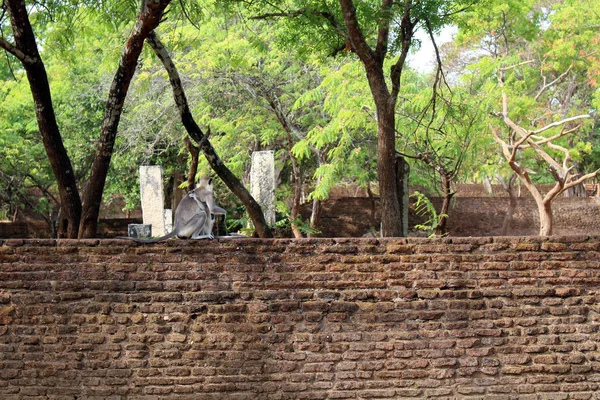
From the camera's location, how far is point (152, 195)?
52.3 feet

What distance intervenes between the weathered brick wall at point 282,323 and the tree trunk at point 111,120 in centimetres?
125

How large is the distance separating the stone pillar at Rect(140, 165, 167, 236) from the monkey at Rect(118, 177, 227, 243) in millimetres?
9095

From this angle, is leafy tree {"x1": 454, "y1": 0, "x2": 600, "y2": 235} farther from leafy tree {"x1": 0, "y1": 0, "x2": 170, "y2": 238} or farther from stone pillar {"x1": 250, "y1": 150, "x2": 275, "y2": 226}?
leafy tree {"x1": 0, "y1": 0, "x2": 170, "y2": 238}

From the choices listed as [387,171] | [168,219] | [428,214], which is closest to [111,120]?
[387,171]

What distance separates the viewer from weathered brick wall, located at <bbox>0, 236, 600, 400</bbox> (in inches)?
238

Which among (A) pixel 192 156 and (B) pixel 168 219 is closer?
(A) pixel 192 156

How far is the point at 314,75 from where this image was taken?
16812 millimetres

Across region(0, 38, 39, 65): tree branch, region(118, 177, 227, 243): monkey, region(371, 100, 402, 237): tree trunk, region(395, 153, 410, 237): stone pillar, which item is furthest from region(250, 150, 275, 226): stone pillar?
region(118, 177, 227, 243): monkey

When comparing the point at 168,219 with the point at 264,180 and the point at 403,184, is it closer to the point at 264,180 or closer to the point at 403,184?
the point at 264,180

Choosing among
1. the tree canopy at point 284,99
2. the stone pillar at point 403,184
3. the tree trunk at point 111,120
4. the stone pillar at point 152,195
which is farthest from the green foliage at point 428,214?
the stone pillar at point 152,195

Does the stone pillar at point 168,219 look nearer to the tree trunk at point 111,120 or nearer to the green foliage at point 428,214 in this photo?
the green foliage at point 428,214

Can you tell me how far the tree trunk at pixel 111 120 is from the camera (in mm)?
7270

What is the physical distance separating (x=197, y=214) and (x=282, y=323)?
1.25m

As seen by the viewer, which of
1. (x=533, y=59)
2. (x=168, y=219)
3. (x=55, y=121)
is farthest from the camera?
(x=533, y=59)
